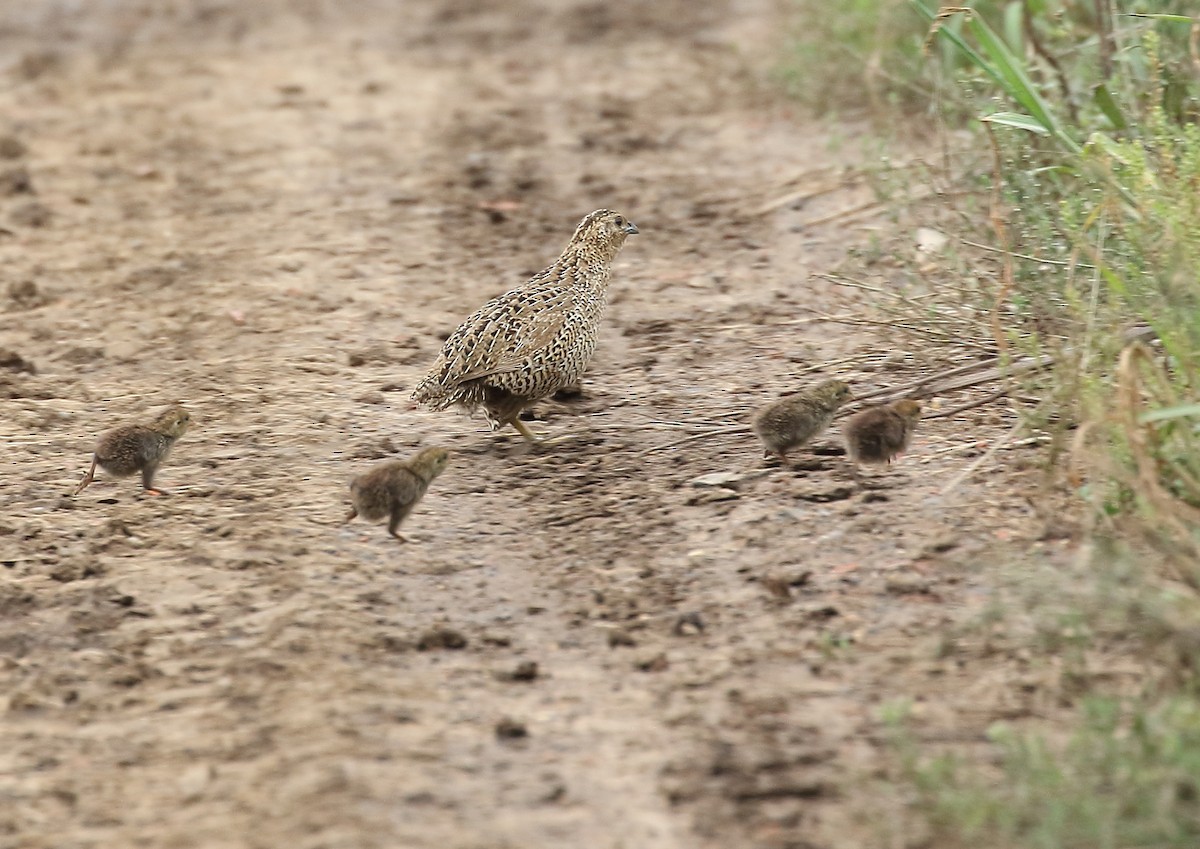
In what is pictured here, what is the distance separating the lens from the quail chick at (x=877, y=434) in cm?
627

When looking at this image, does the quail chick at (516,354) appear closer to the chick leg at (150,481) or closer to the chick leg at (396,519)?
the chick leg at (396,519)

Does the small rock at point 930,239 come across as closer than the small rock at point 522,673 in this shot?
No

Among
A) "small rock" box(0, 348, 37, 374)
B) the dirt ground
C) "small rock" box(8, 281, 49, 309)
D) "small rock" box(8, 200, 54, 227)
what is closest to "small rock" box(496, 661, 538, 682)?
the dirt ground

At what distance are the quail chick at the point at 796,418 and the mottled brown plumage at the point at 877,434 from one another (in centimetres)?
19

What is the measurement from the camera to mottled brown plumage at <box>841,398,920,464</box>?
6.27 meters

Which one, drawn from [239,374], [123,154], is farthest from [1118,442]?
[123,154]

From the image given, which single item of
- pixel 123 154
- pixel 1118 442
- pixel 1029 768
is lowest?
pixel 1029 768

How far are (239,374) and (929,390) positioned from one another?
3.14 meters

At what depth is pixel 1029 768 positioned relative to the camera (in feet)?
14.0

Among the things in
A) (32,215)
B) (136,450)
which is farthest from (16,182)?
(136,450)

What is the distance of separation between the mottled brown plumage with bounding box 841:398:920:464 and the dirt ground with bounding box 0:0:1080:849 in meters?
0.13

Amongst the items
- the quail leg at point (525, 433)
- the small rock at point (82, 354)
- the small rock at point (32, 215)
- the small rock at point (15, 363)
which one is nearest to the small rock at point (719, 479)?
the quail leg at point (525, 433)

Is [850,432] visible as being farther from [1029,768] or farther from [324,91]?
[324,91]

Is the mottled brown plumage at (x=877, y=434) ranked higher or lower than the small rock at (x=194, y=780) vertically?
higher
